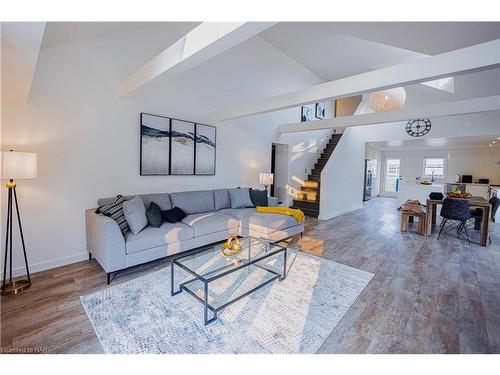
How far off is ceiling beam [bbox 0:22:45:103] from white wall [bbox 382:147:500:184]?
12.2 meters

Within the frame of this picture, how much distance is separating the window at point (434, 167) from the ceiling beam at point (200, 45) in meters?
11.2

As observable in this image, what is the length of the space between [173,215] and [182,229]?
1.31ft

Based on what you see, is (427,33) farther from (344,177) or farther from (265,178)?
(344,177)

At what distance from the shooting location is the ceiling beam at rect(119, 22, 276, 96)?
1.61 m

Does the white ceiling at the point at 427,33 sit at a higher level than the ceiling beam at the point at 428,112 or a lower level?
higher

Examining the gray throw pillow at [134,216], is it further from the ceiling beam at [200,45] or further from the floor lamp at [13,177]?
the ceiling beam at [200,45]

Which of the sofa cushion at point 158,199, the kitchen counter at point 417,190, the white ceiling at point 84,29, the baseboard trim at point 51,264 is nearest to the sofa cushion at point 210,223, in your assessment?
the sofa cushion at point 158,199

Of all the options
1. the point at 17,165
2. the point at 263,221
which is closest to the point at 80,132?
the point at 17,165

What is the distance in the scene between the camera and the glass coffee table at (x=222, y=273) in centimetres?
214

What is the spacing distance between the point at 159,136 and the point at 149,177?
0.71 metres
